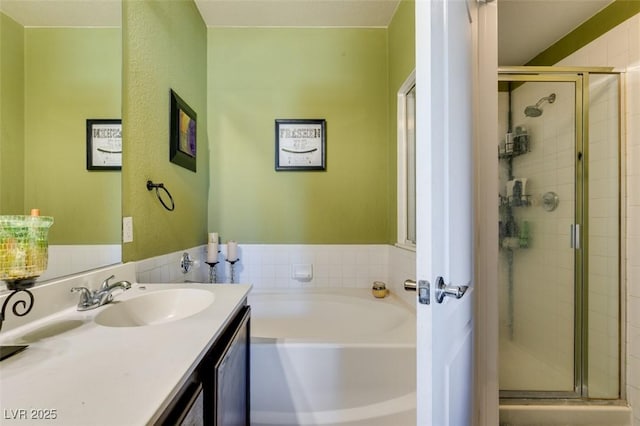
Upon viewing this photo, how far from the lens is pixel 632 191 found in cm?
151

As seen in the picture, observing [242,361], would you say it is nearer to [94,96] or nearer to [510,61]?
[94,96]

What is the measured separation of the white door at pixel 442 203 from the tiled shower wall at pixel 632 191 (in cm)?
134

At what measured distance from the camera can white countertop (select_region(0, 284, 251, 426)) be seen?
409 mm

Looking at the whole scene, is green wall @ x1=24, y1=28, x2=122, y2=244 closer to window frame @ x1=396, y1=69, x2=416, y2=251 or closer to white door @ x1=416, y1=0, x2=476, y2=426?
white door @ x1=416, y1=0, x2=476, y2=426

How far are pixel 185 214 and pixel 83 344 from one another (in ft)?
4.21

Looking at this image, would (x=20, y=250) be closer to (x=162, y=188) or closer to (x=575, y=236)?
(x=162, y=188)

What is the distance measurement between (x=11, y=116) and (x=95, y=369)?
0.76 m

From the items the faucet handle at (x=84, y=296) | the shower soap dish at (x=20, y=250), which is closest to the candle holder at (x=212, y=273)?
the faucet handle at (x=84, y=296)

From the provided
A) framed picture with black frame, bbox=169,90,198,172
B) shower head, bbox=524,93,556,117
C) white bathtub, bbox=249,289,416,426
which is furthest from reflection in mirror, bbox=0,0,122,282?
shower head, bbox=524,93,556,117

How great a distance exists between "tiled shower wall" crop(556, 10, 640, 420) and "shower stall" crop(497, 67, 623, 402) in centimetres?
4

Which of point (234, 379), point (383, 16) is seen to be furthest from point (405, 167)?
point (234, 379)

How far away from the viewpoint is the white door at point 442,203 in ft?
2.23

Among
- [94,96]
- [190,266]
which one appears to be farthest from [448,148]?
[190,266]

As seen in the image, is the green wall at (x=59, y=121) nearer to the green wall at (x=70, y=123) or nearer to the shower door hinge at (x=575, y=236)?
the green wall at (x=70, y=123)
